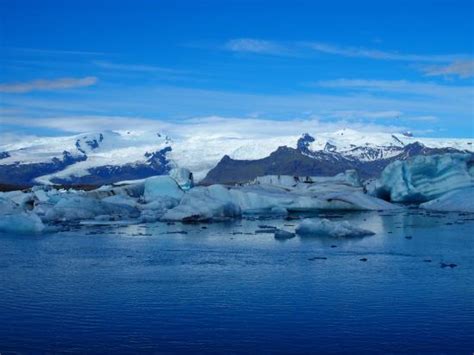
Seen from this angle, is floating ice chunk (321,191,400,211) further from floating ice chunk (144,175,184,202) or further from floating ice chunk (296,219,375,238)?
floating ice chunk (296,219,375,238)

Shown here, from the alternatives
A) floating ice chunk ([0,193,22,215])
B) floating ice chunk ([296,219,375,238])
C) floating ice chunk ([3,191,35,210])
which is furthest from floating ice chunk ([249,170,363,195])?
floating ice chunk ([296,219,375,238])

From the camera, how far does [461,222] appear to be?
1082 inches

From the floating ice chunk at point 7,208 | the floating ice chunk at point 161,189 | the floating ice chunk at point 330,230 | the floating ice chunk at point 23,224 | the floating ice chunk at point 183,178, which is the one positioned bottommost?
the floating ice chunk at point 330,230

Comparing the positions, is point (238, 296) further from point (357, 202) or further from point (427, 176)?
point (427, 176)

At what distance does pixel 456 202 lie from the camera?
113ft

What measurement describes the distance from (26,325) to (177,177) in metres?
36.8

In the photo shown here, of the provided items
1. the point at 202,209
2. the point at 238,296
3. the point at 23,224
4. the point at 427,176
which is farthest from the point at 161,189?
the point at 238,296

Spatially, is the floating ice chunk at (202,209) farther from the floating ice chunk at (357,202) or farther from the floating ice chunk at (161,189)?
the floating ice chunk at (357,202)

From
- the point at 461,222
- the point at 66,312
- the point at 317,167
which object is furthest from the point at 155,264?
the point at 317,167

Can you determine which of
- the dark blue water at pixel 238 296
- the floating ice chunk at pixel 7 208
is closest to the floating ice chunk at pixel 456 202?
the dark blue water at pixel 238 296

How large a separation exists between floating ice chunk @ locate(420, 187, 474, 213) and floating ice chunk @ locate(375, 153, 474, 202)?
225 centimetres

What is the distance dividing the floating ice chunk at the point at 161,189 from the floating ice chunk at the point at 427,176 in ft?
40.7

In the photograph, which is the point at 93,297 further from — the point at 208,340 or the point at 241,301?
the point at 208,340

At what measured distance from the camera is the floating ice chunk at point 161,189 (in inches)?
1479
